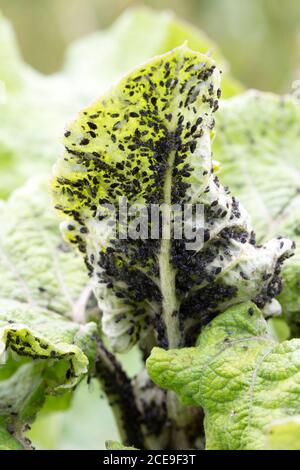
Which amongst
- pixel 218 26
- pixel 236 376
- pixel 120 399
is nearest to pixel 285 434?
pixel 236 376

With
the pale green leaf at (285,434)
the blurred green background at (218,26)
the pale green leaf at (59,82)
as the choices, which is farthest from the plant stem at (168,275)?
the blurred green background at (218,26)

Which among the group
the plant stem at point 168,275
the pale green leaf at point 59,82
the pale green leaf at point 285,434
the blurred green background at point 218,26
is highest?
the blurred green background at point 218,26

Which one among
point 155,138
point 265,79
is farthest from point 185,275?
point 265,79

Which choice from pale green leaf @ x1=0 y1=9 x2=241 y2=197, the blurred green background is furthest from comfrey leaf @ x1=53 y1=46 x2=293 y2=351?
the blurred green background

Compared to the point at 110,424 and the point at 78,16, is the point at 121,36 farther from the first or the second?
the point at 78,16

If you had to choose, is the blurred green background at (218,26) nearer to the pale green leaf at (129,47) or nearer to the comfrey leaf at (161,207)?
the pale green leaf at (129,47)

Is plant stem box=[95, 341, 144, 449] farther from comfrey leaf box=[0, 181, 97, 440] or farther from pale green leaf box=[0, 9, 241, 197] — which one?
pale green leaf box=[0, 9, 241, 197]
